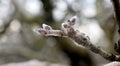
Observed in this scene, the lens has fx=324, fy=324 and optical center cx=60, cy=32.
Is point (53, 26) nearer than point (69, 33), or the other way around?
point (69, 33)

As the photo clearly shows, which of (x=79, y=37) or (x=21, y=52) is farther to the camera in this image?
(x=21, y=52)

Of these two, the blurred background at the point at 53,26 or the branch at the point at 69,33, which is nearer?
the branch at the point at 69,33

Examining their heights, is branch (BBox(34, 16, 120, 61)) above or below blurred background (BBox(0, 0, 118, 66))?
below

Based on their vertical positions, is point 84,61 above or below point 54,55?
below

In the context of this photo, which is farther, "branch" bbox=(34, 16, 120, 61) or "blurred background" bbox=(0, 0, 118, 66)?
"blurred background" bbox=(0, 0, 118, 66)

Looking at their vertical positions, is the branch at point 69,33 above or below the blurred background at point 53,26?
below

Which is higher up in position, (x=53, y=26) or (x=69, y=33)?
(x=53, y=26)

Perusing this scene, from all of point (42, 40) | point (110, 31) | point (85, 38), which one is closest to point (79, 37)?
point (85, 38)

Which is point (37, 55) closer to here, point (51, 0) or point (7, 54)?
point (7, 54)
